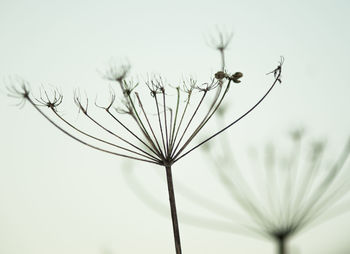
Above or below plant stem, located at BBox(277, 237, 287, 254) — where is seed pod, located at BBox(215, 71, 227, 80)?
above

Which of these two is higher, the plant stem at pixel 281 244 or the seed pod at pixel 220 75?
the seed pod at pixel 220 75

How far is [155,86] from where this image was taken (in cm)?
191

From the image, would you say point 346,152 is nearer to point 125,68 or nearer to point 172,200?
point 172,200

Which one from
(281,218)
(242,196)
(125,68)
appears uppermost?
(125,68)

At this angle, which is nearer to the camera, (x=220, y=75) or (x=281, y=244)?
(x=220, y=75)

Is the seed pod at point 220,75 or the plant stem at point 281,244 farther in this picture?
the plant stem at point 281,244

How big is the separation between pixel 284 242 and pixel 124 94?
5.26 ft

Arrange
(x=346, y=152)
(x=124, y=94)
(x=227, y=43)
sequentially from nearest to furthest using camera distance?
1. (x=124, y=94)
2. (x=227, y=43)
3. (x=346, y=152)

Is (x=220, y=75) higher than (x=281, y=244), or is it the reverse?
(x=220, y=75)

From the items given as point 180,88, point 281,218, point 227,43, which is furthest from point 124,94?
point 281,218

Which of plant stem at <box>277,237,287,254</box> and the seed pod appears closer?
the seed pod

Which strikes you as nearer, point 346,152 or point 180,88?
point 180,88

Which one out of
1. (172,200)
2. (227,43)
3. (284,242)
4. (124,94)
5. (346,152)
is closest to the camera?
(172,200)

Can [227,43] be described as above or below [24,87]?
above
